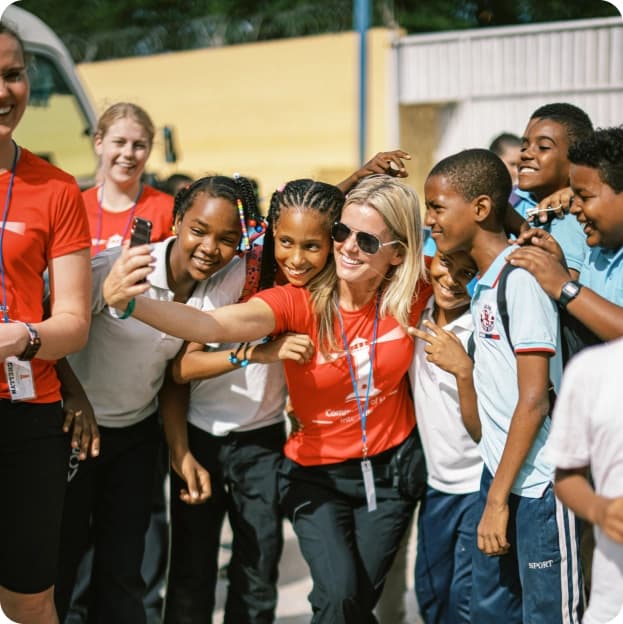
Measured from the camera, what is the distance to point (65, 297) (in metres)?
2.78

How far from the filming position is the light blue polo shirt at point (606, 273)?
2.81 m

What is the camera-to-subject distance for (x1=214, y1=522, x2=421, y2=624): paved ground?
4070 millimetres

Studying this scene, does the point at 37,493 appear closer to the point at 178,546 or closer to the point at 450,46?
the point at 178,546

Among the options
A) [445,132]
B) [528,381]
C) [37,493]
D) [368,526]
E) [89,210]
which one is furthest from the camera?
[445,132]

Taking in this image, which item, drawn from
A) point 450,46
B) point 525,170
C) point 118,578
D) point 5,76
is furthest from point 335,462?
point 450,46

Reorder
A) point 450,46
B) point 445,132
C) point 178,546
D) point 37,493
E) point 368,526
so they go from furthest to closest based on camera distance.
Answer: point 445,132, point 450,46, point 178,546, point 368,526, point 37,493

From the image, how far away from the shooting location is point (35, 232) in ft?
8.87

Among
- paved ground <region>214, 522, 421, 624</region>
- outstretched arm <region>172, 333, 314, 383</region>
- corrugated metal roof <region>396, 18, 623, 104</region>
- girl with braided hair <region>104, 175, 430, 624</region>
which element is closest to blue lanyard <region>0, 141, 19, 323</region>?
outstretched arm <region>172, 333, 314, 383</region>

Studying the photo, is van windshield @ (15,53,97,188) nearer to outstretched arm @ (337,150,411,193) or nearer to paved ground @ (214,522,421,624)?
paved ground @ (214,522,421,624)

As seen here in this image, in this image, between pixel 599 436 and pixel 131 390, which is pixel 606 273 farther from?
pixel 131 390

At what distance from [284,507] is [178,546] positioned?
0.50 m

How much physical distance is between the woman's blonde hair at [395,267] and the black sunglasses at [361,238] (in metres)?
0.10

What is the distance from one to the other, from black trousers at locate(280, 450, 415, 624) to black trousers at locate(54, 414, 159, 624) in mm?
611

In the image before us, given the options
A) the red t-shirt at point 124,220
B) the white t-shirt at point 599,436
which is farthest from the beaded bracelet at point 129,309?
the red t-shirt at point 124,220
